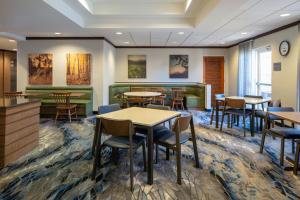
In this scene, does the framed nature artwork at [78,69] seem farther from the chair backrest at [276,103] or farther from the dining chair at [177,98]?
the chair backrest at [276,103]

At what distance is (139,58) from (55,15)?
493 cm

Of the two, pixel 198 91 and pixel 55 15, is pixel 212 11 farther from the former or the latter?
pixel 198 91

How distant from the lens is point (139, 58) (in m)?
9.01

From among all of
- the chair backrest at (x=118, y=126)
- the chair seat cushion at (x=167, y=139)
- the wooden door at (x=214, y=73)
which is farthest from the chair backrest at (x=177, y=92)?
the chair backrest at (x=118, y=126)

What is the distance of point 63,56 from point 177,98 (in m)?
4.16

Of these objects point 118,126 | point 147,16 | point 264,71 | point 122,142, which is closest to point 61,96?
point 147,16

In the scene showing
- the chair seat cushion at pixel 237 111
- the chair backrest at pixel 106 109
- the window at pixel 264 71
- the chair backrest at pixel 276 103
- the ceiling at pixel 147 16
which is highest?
the ceiling at pixel 147 16

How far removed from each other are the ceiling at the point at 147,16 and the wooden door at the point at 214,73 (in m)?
3.00

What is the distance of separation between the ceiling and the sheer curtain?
985 millimetres

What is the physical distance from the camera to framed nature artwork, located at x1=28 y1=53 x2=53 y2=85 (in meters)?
6.85

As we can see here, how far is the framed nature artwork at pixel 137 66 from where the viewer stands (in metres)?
9.00

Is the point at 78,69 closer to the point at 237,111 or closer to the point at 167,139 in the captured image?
the point at 237,111

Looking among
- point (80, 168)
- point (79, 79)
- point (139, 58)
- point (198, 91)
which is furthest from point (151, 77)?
point (80, 168)

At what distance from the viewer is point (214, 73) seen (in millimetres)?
9242
